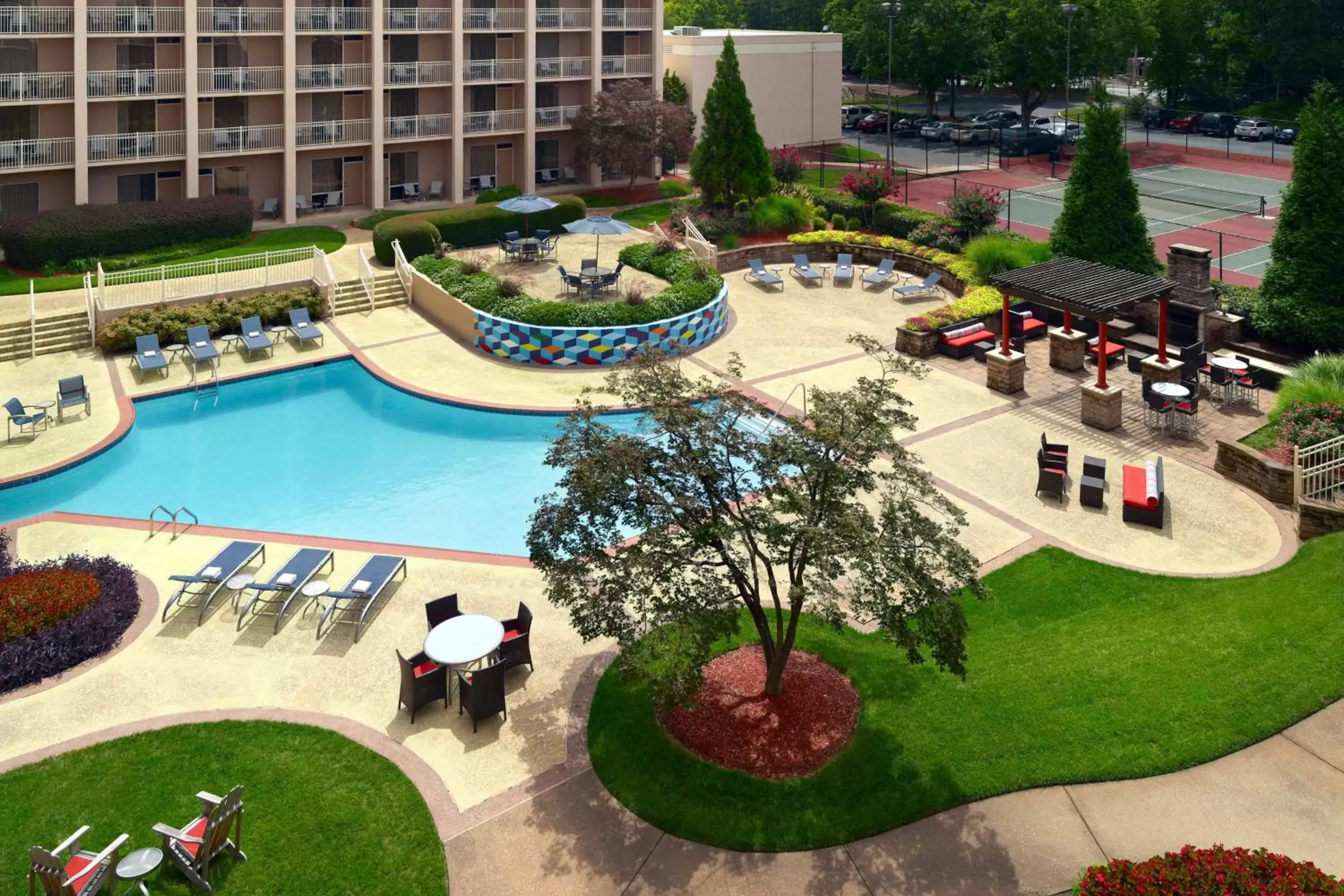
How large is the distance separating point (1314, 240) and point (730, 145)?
65.0 feet

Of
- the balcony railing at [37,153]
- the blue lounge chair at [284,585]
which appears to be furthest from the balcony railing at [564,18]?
the blue lounge chair at [284,585]

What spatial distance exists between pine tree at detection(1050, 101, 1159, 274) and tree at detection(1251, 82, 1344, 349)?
3.81m

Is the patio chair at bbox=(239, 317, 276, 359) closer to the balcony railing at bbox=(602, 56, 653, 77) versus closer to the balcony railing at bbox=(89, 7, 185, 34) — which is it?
the balcony railing at bbox=(89, 7, 185, 34)

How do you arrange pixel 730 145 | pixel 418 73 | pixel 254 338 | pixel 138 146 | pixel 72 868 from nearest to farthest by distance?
pixel 72 868
pixel 254 338
pixel 138 146
pixel 730 145
pixel 418 73

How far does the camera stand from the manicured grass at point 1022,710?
38.3ft

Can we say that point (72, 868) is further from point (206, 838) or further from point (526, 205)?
point (526, 205)

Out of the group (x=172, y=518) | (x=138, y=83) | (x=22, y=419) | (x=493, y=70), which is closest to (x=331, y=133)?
(x=138, y=83)

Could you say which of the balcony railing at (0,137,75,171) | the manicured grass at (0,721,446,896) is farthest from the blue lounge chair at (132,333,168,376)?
the manicured grass at (0,721,446,896)

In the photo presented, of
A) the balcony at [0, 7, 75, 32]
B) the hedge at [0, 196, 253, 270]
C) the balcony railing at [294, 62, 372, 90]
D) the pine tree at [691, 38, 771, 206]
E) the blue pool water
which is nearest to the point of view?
the blue pool water

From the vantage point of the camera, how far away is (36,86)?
35.5m

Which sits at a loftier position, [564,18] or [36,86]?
[564,18]

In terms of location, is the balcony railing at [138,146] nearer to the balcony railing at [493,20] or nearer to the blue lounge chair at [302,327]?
the balcony railing at [493,20]

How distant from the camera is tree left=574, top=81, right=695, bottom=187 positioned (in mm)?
44812

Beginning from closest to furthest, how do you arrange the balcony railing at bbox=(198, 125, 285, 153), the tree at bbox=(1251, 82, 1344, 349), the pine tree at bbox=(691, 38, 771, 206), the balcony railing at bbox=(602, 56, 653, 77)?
the tree at bbox=(1251, 82, 1344, 349), the pine tree at bbox=(691, 38, 771, 206), the balcony railing at bbox=(198, 125, 285, 153), the balcony railing at bbox=(602, 56, 653, 77)
